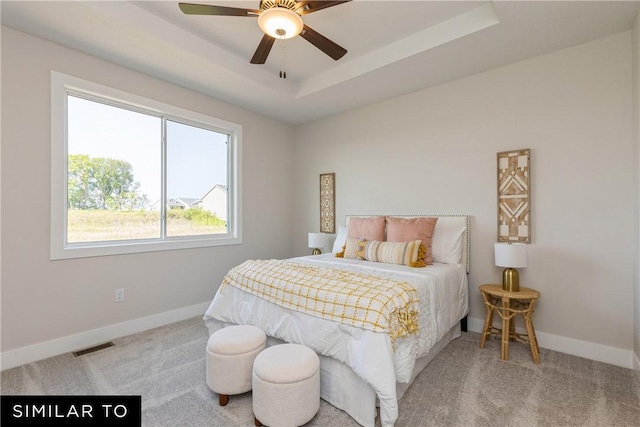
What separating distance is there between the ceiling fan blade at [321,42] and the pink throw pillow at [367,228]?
5.68ft

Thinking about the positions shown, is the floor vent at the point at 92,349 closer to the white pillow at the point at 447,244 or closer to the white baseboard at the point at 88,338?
the white baseboard at the point at 88,338

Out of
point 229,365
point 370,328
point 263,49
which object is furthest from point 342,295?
point 263,49

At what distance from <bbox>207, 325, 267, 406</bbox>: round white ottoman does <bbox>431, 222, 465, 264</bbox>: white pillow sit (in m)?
1.99

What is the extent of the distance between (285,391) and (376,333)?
0.55m

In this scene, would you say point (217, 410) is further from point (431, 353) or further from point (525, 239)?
point (525, 239)

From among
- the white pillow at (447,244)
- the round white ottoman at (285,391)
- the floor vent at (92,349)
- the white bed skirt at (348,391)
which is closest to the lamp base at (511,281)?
the white pillow at (447,244)

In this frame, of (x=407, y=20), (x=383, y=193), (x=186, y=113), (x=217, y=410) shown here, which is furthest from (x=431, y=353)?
(x=186, y=113)

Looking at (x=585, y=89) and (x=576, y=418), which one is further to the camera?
(x=585, y=89)

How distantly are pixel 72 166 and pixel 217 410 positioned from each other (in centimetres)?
244

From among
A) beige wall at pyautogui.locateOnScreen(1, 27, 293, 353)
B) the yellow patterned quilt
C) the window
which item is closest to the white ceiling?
beige wall at pyautogui.locateOnScreen(1, 27, 293, 353)

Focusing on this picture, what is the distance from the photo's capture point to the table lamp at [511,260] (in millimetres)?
2418

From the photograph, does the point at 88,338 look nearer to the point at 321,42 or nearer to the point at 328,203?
A: the point at 328,203

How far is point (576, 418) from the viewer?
1.68 metres

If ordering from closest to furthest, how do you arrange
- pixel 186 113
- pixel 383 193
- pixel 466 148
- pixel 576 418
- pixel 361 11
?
Answer: pixel 576 418 → pixel 361 11 → pixel 466 148 → pixel 186 113 → pixel 383 193
